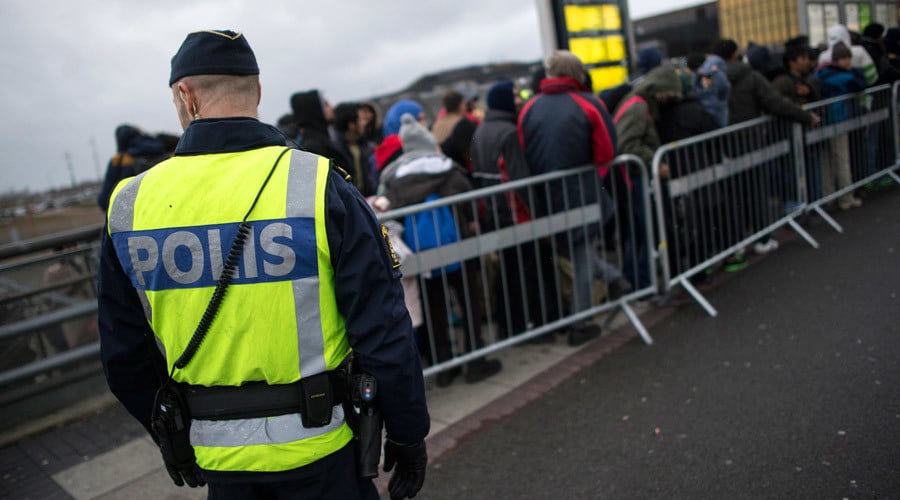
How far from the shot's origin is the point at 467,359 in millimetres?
4551

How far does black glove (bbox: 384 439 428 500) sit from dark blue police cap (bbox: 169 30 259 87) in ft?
3.70

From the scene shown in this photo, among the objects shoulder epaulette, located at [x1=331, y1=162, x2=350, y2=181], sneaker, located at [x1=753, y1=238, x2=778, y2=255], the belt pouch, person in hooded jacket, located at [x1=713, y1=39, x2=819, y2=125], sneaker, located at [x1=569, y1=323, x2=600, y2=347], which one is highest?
shoulder epaulette, located at [x1=331, y1=162, x2=350, y2=181]

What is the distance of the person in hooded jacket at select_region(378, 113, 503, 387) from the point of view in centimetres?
459

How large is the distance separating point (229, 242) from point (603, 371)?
11.1ft

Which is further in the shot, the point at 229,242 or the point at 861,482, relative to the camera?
the point at 861,482

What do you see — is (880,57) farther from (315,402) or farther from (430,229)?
(315,402)

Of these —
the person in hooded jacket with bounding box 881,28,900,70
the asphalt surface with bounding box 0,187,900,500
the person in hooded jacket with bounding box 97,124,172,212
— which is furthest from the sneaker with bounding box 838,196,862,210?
the person in hooded jacket with bounding box 97,124,172,212

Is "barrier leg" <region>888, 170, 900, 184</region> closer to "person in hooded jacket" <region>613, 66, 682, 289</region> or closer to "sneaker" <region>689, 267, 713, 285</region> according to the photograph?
"sneaker" <region>689, 267, 713, 285</region>

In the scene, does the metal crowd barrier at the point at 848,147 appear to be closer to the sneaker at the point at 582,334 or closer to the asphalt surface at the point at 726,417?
the asphalt surface at the point at 726,417

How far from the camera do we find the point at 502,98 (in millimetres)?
5430

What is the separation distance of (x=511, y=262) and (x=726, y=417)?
1.81 meters

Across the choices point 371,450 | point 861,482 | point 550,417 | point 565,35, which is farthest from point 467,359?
point 565,35

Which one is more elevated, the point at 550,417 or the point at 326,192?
the point at 326,192

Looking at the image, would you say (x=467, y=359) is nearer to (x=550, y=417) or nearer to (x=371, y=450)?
(x=550, y=417)
